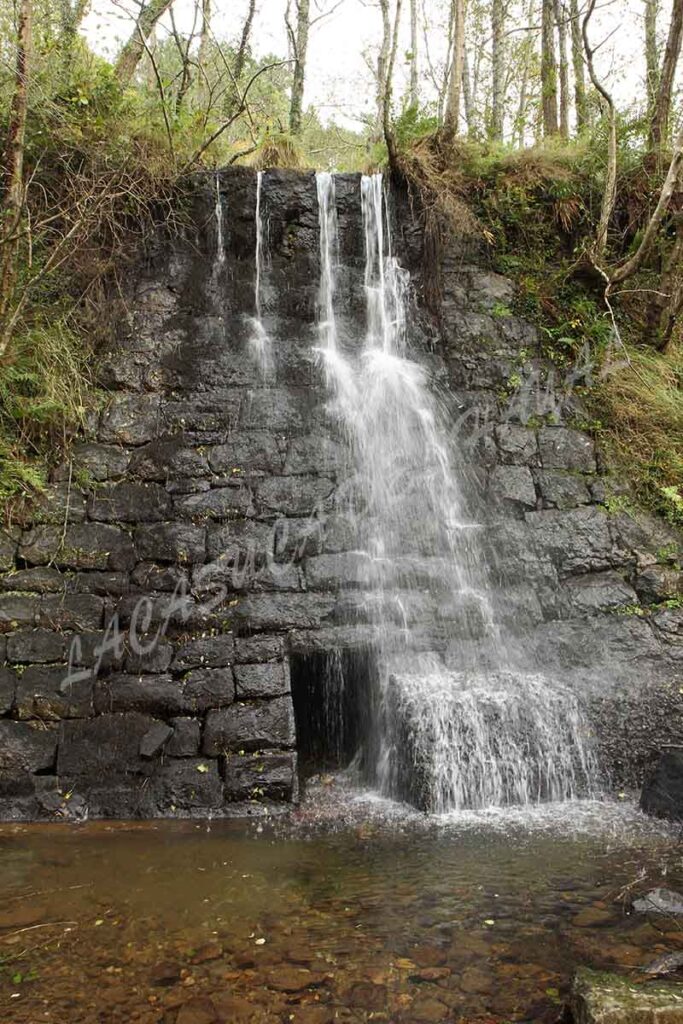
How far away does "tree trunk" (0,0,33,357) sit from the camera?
20.2 ft

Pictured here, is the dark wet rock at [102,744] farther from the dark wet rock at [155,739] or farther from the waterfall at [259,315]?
the waterfall at [259,315]

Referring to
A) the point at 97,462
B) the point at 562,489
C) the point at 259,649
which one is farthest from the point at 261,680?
the point at 562,489

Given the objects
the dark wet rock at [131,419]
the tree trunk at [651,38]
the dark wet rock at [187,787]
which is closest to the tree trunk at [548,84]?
the tree trunk at [651,38]

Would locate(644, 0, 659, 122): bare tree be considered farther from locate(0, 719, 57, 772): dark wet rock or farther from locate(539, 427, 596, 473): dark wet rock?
locate(0, 719, 57, 772): dark wet rock

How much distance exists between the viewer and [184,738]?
482cm

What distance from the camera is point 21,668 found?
4980mm

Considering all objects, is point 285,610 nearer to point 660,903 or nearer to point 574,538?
point 574,538

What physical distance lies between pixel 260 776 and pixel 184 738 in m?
0.57

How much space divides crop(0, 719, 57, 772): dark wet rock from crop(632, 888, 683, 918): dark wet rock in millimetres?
3549

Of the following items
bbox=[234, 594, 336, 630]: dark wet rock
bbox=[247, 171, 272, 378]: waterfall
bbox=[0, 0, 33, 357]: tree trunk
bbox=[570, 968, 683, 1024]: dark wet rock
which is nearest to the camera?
bbox=[570, 968, 683, 1024]: dark wet rock

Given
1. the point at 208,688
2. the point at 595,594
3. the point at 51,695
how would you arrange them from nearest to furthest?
the point at 51,695 → the point at 208,688 → the point at 595,594

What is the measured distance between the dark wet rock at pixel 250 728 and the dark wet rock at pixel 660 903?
2396 millimetres

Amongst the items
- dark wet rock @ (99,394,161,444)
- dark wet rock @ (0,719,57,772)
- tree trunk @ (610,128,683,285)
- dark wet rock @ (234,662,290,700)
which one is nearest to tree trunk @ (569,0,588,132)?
tree trunk @ (610,128,683,285)

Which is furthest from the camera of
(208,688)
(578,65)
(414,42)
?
(414,42)
